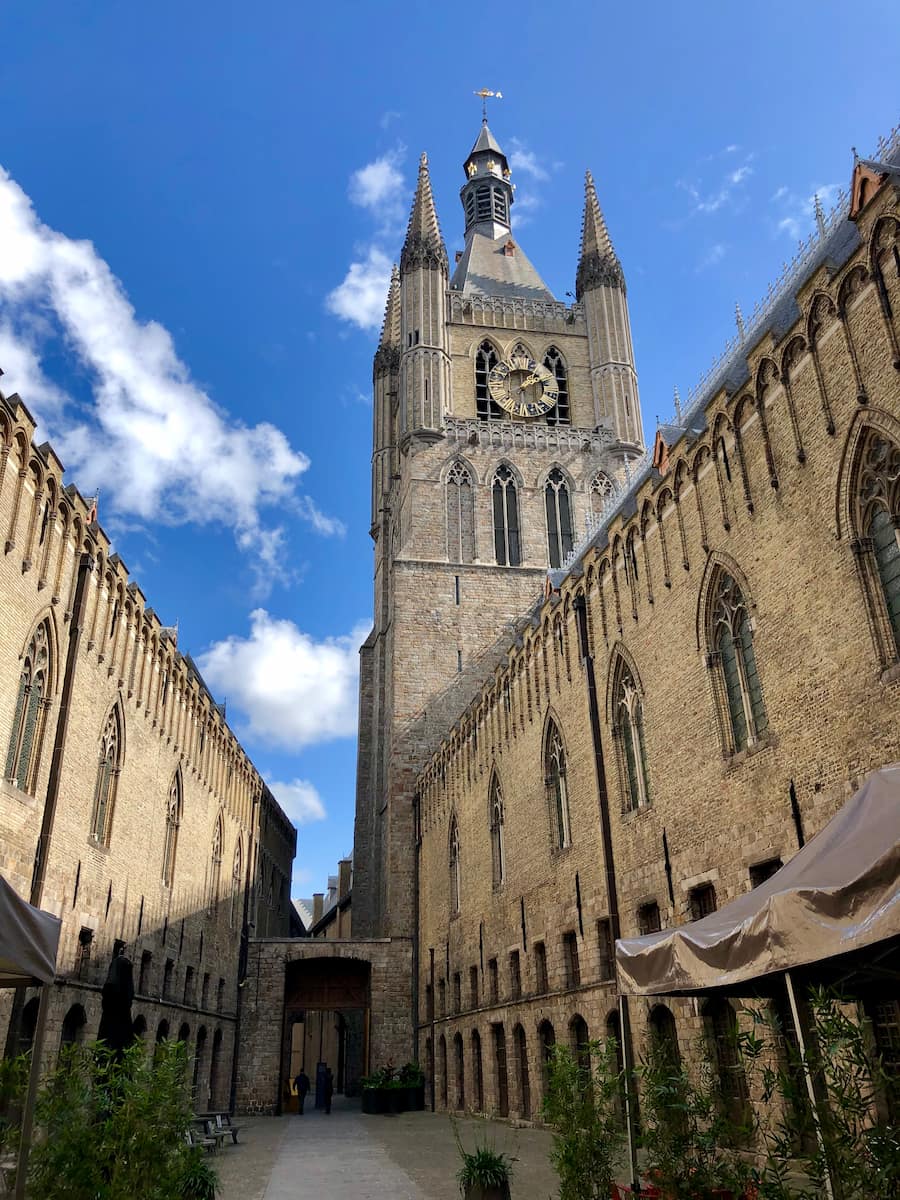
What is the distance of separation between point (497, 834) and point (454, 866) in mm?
5236

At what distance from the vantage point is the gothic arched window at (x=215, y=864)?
101ft

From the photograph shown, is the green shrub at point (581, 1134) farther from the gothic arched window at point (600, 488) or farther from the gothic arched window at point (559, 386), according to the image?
the gothic arched window at point (559, 386)

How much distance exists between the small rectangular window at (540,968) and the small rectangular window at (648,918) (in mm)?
5300

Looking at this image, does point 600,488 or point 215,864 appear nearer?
point 215,864

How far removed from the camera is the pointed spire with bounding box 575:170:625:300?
54094mm

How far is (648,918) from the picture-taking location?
17953 millimetres

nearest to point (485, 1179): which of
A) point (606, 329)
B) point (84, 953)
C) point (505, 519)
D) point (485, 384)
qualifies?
point (84, 953)

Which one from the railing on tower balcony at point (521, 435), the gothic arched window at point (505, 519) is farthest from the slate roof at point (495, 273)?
the gothic arched window at point (505, 519)

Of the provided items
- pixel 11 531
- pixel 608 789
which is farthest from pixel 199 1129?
pixel 11 531

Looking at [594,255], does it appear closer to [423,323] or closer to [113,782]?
[423,323]

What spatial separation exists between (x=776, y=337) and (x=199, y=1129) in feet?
62.3

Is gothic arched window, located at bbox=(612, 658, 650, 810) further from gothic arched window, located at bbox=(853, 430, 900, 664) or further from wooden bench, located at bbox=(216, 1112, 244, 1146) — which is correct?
wooden bench, located at bbox=(216, 1112, 244, 1146)

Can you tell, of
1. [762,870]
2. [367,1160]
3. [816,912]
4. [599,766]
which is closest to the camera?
[816,912]

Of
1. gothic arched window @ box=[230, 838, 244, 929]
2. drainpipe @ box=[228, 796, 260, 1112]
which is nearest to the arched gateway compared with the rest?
drainpipe @ box=[228, 796, 260, 1112]
